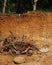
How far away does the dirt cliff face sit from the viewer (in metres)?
14.0

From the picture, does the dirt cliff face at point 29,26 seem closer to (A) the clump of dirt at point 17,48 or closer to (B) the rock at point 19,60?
(A) the clump of dirt at point 17,48

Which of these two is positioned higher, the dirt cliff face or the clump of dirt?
the dirt cliff face

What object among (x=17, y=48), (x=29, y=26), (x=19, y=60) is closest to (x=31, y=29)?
(x=29, y=26)

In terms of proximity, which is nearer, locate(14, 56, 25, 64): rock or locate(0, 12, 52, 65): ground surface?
locate(14, 56, 25, 64): rock

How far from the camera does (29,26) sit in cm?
1439

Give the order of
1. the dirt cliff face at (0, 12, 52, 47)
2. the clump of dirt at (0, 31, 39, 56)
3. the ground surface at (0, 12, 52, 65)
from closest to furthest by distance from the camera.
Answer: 1. the clump of dirt at (0, 31, 39, 56)
2. the ground surface at (0, 12, 52, 65)
3. the dirt cliff face at (0, 12, 52, 47)

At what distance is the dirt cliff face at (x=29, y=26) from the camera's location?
1402 cm

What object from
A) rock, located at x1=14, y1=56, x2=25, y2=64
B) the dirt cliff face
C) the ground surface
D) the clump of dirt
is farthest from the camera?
the dirt cliff face

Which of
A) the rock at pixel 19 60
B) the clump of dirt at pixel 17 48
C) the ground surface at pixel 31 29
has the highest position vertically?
the ground surface at pixel 31 29

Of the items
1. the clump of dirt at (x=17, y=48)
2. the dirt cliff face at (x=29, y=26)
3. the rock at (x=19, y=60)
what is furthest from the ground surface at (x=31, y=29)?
the rock at (x=19, y=60)

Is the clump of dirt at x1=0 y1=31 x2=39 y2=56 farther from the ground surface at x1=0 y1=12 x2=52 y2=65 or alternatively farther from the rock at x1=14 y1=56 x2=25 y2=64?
the rock at x1=14 y1=56 x2=25 y2=64

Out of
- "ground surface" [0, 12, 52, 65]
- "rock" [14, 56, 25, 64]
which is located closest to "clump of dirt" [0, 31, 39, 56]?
"ground surface" [0, 12, 52, 65]

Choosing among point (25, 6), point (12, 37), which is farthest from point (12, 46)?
point (25, 6)

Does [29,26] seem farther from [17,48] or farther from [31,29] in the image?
[17,48]
